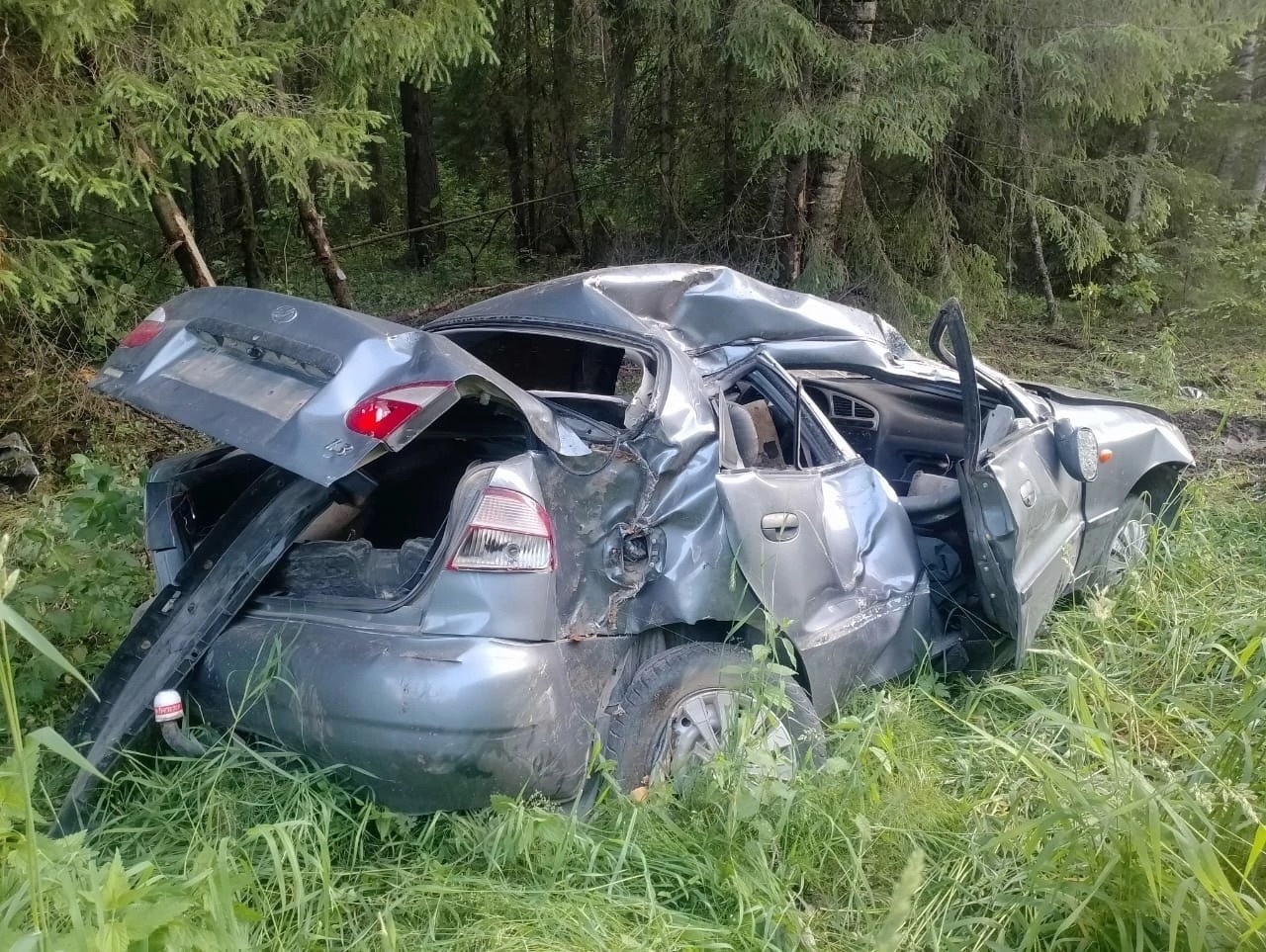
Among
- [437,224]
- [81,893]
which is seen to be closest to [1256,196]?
[437,224]

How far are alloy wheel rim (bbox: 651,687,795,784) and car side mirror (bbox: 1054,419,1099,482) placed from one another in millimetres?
1780

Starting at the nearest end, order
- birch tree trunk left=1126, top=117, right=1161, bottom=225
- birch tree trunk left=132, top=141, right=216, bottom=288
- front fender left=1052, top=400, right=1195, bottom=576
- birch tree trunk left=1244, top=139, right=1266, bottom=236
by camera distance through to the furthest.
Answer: front fender left=1052, top=400, right=1195, bottom=576 → birch tree trunk left=132, top=141, right=216, bottom=288 → birch tree trunk left=1126, top=117, right=1161, bottom=225 → birch tree trunk left=1244, top=139, right=1266, bottom=236

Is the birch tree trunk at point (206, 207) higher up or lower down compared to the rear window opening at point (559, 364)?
lower down

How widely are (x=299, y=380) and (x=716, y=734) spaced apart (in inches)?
61.2

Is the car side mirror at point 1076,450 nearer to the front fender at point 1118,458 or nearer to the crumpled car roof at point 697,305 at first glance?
the front fender at point 1118,458

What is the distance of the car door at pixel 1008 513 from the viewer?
10.7 ft

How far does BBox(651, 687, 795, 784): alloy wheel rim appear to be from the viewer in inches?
103

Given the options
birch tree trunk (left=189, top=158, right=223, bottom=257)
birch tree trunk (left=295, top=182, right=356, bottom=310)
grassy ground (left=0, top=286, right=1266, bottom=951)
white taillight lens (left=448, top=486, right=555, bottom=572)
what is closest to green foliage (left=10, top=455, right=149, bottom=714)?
grassy ground (left=0, top=286, right=1266, bottom=951)

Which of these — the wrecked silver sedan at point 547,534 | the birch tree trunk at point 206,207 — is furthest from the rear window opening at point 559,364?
the birch tree trunk at point 206,207

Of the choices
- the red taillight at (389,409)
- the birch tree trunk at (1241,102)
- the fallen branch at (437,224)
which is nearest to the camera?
the red taillight at (389,409)

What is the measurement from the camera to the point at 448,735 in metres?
2.22

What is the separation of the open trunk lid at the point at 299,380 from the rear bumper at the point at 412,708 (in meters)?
0.51

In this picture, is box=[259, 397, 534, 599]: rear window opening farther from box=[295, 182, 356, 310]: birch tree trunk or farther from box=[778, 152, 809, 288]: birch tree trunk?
box=[778, 152, 809, 288]: birch tree trunk

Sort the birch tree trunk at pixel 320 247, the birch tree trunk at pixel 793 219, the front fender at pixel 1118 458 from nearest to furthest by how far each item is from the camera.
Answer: the front fender at pixel 1118 458 < the birch tree trunk at pixel 320 247 < the birch tree trunk at pixel 793 219
